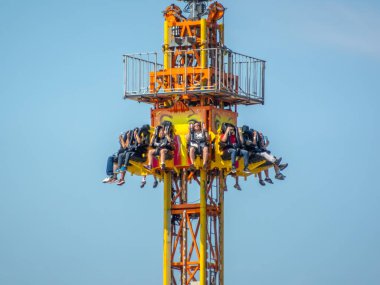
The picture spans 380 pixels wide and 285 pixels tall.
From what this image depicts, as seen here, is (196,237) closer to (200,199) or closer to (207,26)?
(200,199)

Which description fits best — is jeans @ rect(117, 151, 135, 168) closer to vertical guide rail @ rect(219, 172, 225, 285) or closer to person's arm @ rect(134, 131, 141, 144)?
person's arm @ rect(134, 131, 141, 144)

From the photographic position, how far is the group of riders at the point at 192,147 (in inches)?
4975

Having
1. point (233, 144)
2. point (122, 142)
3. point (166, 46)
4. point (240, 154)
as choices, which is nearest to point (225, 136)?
point (233, 144)

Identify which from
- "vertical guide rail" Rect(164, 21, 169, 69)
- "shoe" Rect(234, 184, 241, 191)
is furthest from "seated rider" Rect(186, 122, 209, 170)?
"vertical guide rail" Rect(164, 21, 169, 69)

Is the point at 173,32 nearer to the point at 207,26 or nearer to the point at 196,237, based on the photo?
the point at 207,26

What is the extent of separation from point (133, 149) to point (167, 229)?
4414mm

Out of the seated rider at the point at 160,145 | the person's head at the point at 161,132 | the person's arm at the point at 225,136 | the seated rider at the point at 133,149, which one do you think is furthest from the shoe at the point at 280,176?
the seated rider at the point at 133,149

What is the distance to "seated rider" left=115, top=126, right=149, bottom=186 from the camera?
127 m

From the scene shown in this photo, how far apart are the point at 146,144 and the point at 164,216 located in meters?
3.82

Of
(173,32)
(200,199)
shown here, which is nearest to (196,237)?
(200,199)

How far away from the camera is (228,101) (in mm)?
128625

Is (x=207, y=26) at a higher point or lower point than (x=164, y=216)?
higher

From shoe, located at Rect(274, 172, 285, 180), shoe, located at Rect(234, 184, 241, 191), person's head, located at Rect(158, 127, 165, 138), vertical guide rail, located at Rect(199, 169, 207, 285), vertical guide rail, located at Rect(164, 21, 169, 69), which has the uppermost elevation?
vertical guide rail, located at Rect(164, 21, 169, 69)

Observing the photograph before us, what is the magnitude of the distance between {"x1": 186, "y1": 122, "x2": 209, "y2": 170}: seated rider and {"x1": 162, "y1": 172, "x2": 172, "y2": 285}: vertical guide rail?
268 cm
